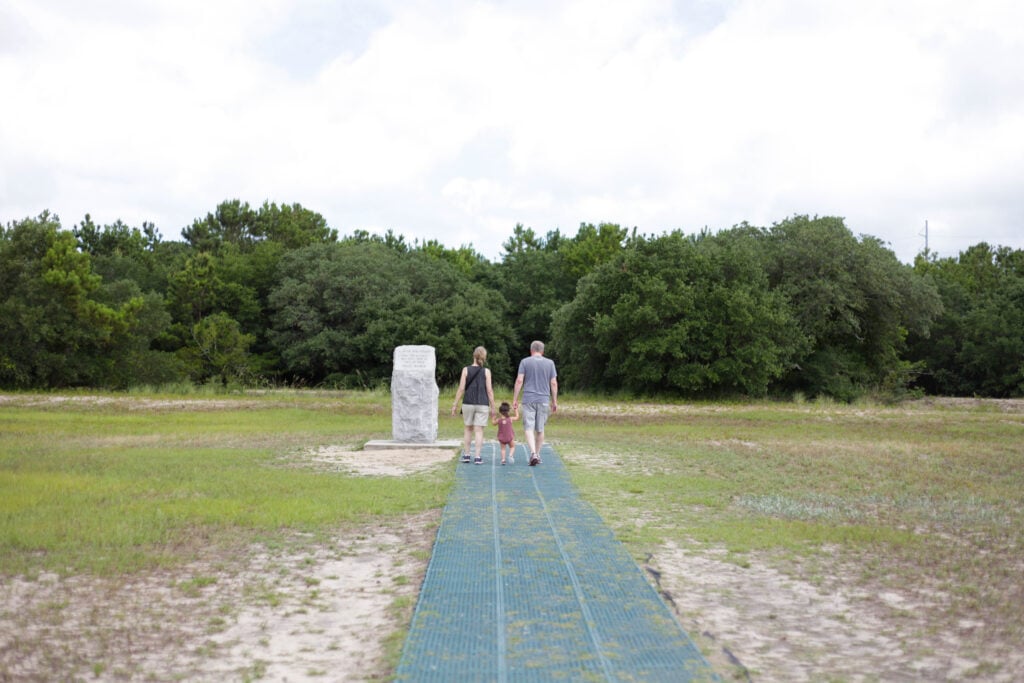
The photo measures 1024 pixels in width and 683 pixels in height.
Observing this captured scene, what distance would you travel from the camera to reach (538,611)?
5594mm

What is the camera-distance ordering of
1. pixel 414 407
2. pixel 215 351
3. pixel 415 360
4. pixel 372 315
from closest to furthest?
1. pixel 414 407
2. pixel 415 360
3. pixel 215 351
4. pixel 372 315

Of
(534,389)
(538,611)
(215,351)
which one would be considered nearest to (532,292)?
(215,351)

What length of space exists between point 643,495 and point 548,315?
45.0 metres

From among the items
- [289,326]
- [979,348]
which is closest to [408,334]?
[289,326]

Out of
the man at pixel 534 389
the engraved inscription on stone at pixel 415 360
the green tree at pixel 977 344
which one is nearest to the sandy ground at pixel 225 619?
the man at pixel 534 389

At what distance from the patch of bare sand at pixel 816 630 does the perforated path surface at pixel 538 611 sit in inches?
8.9

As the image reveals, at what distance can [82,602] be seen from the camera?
228 inches

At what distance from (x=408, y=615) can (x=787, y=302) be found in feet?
119

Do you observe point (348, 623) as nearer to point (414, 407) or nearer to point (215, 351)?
point (414, 407)

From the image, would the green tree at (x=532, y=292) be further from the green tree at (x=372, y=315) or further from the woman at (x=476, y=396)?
the woman at (x=476, y=396)

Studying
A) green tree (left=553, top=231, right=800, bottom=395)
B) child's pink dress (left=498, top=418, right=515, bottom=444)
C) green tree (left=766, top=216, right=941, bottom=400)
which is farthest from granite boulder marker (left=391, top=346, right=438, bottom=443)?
green tree (left=766, top=216, right=941, bottom=400)

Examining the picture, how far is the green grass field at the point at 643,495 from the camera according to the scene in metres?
7.13

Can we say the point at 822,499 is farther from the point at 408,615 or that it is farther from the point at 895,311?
the point at 895,311

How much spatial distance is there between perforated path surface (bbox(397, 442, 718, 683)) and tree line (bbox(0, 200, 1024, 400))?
2723cm
